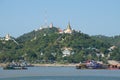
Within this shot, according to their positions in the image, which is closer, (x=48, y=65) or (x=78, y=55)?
(x=48, y=65)

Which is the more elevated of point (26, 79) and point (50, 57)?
point (50, 57)

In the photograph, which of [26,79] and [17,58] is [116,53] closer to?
[17,58]

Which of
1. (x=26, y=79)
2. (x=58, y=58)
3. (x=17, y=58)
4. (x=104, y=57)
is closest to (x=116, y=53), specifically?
(x=104, y=57)

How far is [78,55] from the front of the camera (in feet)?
640

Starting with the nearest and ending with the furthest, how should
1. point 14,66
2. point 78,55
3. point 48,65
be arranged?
point 14,66
point 48,65
point 78,55

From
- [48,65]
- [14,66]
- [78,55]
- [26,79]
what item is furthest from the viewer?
Answer: [78,55]

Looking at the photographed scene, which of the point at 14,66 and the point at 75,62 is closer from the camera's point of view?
the point at 14,66

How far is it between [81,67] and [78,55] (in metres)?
50.0

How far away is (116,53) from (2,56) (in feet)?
120

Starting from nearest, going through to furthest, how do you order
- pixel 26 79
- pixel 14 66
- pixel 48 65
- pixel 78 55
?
pixel 26 79
pixel 14 66
pixel 48 65
pixel 78 55

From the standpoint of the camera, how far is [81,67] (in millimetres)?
145125

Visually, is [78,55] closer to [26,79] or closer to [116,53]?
[116,53]

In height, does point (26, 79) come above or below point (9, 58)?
below

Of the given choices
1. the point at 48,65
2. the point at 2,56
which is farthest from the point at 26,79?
the point at 2,56
